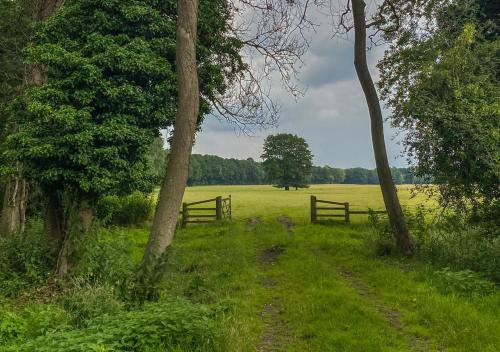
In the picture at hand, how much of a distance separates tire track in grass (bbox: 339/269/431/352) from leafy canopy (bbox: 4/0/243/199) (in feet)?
21.2

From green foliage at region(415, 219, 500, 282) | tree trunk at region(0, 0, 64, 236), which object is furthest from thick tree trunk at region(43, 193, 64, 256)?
green foliage at region(415, 219, 500, 282)

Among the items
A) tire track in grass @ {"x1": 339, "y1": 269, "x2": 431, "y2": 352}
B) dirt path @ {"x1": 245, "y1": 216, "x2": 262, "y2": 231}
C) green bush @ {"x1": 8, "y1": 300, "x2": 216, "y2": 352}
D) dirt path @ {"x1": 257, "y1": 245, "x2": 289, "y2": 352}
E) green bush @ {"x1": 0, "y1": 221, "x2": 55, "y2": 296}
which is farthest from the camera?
dirt path @ {"x1": 245, "y1": 216, "x2": 262, "y2": 231}

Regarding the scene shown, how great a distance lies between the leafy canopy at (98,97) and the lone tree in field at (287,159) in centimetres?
5312

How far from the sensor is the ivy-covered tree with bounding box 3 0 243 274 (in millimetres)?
9539

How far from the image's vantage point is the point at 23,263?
31.1ft

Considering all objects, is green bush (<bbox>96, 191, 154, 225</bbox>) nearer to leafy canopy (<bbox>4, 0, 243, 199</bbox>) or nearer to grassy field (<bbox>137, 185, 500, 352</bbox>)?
grassy field (<bbox>137, 185, 500, 352</bbox>)

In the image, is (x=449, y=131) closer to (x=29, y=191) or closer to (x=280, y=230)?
(x=280, y=230)

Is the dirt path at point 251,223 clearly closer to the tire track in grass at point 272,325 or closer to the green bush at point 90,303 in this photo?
the tire track in grass at point 272,325

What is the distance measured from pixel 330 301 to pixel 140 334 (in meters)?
4.19

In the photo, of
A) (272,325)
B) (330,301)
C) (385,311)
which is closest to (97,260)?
(272,325)

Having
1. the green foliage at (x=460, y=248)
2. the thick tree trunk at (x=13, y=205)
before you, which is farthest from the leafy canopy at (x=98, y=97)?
the green foliage at (x=460, y=248)

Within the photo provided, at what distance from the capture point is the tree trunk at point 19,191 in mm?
12391

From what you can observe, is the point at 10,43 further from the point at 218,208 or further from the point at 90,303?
the point at 90,303

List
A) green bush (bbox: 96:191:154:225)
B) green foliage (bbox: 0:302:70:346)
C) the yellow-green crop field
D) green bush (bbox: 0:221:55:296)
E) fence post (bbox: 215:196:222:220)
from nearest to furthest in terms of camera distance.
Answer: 1. green foliage (bbox: 0:302:70:346)
2. green bush (bbox: 0:221:55:296)
3. green bush (bbox: 96:191:154:225)
4. fence post (bbox: 215:196:222:220)
5. the yellow-green crop field
